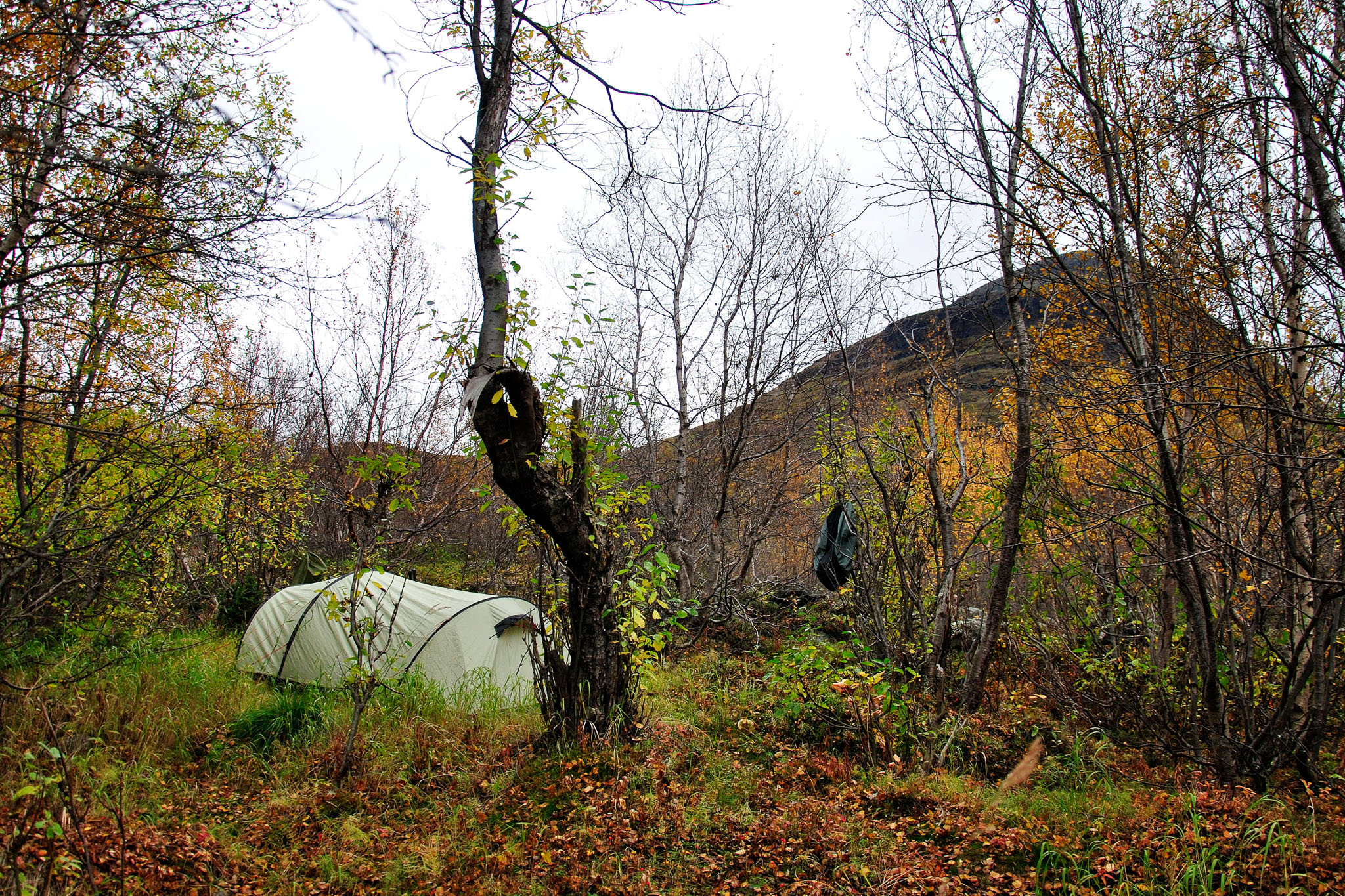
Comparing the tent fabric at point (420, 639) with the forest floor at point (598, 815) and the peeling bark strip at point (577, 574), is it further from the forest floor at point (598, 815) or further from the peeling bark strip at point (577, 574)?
the peeling bark strip at point (577, 574)

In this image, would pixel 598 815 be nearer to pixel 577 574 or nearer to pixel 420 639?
pixel 577 574

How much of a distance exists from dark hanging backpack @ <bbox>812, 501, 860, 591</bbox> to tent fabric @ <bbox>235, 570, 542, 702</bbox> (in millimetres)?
3140

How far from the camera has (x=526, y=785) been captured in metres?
3.88

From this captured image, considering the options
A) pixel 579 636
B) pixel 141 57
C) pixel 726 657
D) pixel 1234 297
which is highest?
pixel 141 57

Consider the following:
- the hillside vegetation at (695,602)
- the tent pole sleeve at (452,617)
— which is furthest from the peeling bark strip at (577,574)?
the tent pole sleeve at (452,617)

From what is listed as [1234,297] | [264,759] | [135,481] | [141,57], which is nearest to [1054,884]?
[1234,297]

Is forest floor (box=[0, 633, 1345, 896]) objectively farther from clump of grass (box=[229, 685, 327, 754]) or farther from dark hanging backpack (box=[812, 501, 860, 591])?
dark hanging backpack (box=[812, 501, 860, 591])

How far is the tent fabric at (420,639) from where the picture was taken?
6559 mm

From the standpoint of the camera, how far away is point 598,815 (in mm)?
3506

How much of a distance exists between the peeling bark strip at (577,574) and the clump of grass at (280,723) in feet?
7.06

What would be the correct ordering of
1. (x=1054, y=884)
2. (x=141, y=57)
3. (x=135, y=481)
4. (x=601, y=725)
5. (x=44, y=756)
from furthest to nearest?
(x=135, y=481)
(x=44, y=756)
(x=601, y=725)
(x=141, y=57)
(x=1054, y=884)

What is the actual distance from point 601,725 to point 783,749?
1.36m

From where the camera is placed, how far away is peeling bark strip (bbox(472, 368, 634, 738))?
12.8ft

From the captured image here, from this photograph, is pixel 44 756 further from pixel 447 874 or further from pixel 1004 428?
pixel 1004 428
